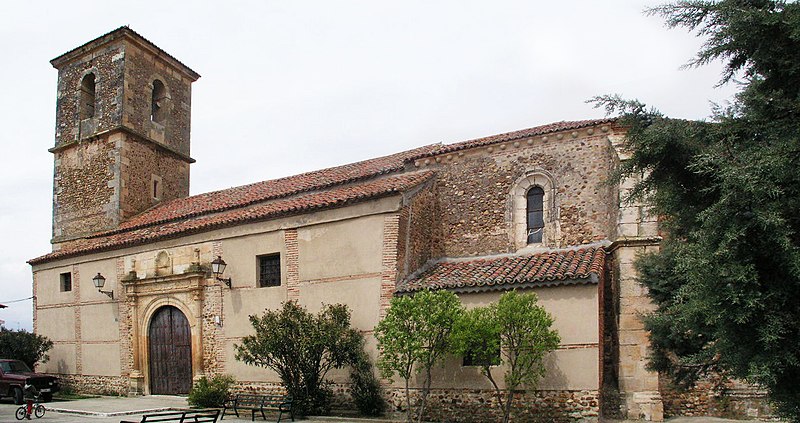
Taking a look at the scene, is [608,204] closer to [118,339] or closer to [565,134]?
[565,134]

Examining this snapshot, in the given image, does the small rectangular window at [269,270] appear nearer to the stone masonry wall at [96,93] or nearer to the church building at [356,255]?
the church building at [356,255]

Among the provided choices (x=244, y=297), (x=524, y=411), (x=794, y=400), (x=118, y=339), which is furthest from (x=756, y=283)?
(x=118, y=339)

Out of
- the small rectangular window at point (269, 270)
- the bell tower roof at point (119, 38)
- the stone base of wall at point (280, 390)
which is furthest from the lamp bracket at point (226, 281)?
the bell tower roof at point (119, 38)

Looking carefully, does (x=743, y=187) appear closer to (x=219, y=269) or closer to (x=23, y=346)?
(x=219, y=269)

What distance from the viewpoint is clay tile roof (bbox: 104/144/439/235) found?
18.0m

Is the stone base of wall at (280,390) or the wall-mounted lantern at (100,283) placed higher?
the wall-mounted lantern at (100,283)

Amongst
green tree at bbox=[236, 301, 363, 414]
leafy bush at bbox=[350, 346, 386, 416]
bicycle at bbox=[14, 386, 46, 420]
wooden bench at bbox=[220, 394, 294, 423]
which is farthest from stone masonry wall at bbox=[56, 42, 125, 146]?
leafy bush at bbox=[350, 346, 386, 416]

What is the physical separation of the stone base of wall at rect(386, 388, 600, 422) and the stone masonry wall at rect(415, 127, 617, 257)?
3744 mm

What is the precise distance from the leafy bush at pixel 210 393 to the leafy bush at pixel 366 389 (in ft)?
12.2

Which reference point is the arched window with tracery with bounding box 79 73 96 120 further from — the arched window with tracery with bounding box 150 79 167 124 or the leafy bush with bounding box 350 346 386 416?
the leafy bush with bounding box 350 346 386 416

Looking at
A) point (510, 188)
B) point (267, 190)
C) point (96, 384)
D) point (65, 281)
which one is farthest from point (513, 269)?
point (65, 281)

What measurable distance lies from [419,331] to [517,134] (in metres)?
6.03

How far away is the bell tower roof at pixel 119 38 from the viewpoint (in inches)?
930

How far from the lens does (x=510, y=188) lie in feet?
51.5
